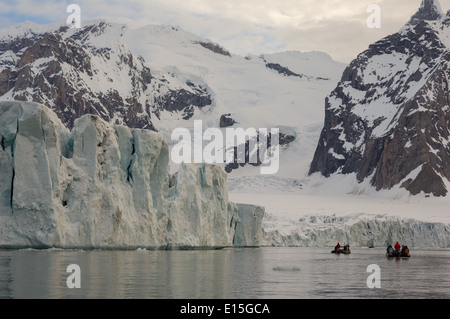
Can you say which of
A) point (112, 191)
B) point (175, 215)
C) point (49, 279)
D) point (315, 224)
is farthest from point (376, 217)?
point (49, 279)

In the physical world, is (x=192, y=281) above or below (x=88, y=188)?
below

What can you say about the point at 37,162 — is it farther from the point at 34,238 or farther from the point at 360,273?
the point at 360,273

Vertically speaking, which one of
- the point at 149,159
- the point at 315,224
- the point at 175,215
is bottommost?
the point at 315,224

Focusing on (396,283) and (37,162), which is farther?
(37,162)

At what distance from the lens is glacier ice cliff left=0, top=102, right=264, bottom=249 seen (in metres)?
55.4

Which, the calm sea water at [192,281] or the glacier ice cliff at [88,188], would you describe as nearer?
A: the calm sea water at [192,281]

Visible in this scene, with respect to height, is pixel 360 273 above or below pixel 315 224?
above

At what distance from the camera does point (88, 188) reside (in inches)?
2366

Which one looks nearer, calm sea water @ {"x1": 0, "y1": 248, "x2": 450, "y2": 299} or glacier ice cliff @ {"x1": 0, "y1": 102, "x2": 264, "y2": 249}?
calm sea water @ {"x1": 0, "y1": 248, "x2": 450, "y2": 299}

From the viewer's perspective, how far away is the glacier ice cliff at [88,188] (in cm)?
5541

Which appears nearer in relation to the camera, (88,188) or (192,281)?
(192,281)
